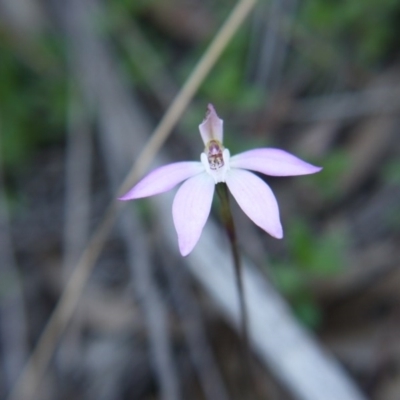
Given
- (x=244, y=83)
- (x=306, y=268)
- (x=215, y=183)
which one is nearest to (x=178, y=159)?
(x=244, y=83)

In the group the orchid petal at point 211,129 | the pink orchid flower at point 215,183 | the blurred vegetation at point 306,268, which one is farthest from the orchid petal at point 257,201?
the blurred vegetation at point 306,268

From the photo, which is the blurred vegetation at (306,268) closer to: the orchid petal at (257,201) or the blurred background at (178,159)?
the blurred background at (178,159)

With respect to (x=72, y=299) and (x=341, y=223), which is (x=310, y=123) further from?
(x=72, y=299)

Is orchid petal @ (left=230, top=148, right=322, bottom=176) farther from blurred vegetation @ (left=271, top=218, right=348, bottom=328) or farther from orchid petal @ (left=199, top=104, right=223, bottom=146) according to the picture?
blurred vegetation @ (left=271, top=218, right=348, bottom=328)

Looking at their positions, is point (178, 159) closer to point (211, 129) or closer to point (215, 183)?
point (211, 129)

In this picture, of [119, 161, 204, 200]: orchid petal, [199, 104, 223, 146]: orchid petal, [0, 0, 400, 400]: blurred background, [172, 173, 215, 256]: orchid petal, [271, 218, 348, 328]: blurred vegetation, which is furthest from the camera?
[0, 0, 400, 400]: blurred background

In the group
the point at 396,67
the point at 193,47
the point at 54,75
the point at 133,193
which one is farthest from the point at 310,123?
the point at 133,193

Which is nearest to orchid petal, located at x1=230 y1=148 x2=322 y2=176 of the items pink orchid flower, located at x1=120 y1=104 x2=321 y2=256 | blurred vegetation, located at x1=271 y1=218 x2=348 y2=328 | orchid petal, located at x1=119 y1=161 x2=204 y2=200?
pink orchid flower, located at x1=120 y1=104 x2=321 y2=256

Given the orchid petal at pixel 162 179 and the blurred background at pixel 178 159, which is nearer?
the orchid petal at pixel 162 179
